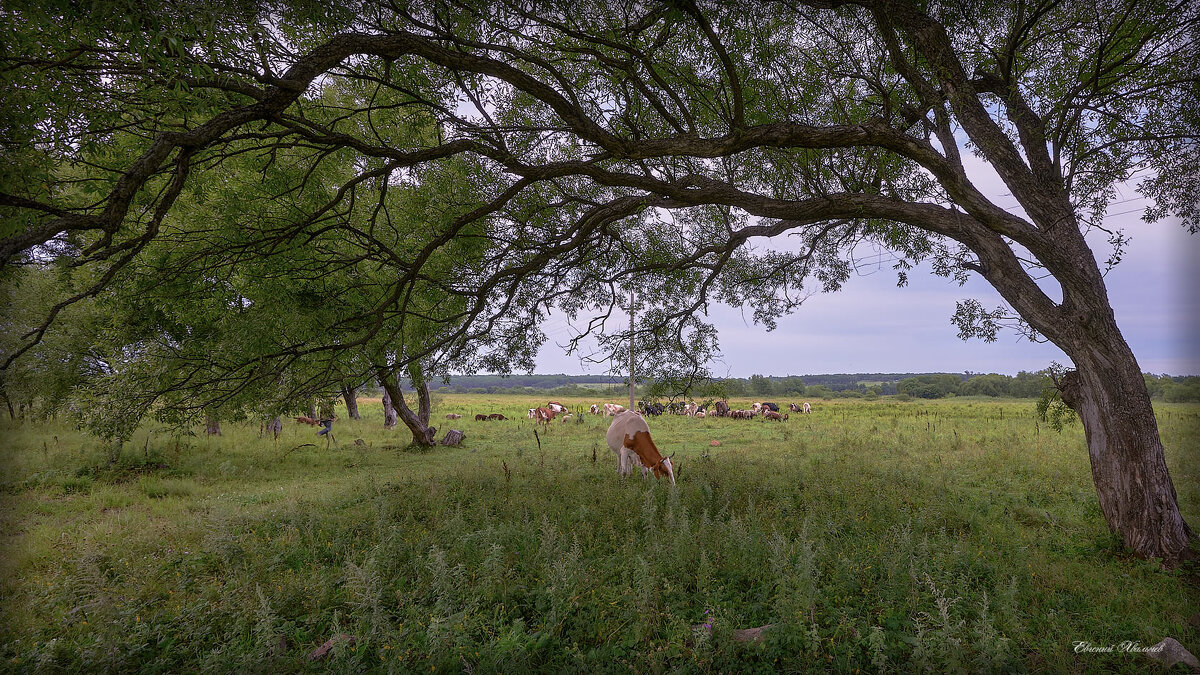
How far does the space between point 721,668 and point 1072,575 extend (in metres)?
4.87

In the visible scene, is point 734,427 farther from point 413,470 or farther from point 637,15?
point 637,15

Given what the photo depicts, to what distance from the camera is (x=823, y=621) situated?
443 centimetres

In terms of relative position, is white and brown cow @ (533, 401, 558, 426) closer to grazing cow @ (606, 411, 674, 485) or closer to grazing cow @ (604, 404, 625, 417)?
grazing cow @ (604, 404, 625, 417)

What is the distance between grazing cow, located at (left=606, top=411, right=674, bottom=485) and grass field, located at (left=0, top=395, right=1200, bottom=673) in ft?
1.74

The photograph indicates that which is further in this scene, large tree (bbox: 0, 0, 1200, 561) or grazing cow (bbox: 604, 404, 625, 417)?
grazing cow (bbox: 604, 404, 625, 417)

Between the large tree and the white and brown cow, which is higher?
the large tree

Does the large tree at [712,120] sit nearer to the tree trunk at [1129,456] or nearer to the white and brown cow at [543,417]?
the tree trunk at [1129,456]

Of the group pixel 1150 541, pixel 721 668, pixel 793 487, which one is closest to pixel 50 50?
pixel 721 668

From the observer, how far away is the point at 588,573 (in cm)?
512

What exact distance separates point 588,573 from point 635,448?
19.1 ft

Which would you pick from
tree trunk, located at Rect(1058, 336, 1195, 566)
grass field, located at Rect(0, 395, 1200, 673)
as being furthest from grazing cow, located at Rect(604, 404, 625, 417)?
tree trunk, located at Rect(1058, 336, 1195, 566)

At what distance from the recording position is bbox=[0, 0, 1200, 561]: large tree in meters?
4.17

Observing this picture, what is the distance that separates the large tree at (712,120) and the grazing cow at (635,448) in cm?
408

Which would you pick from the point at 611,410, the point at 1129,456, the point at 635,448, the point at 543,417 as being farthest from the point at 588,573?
the point at 611,410
